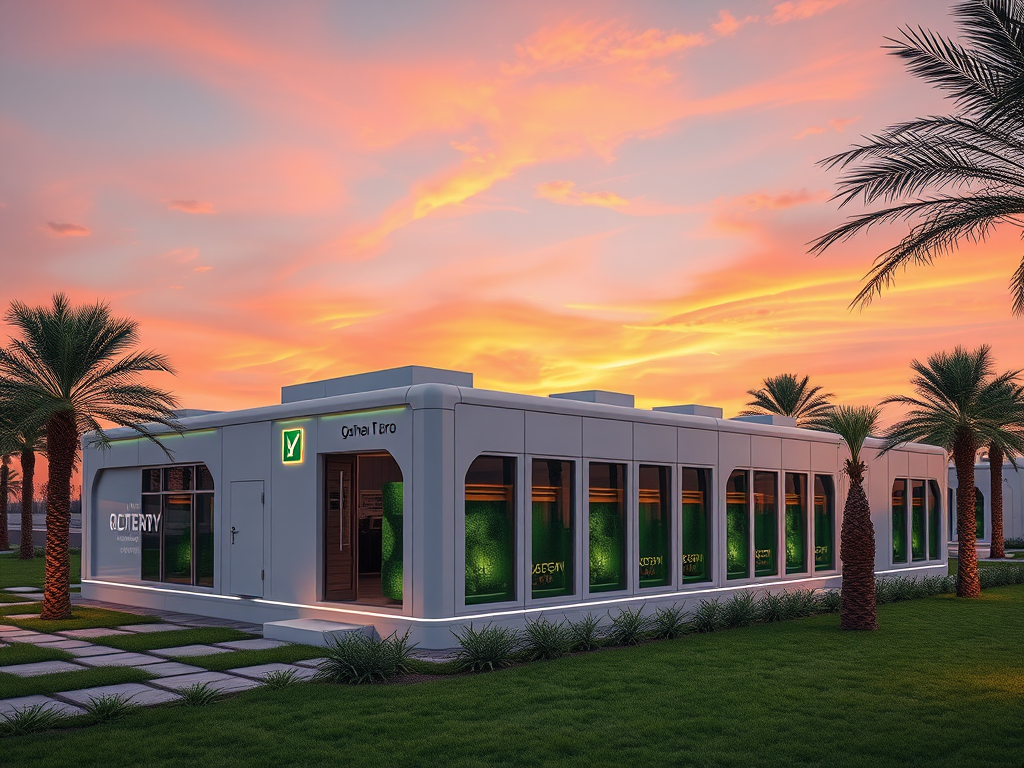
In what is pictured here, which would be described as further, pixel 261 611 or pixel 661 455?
pixel 661 455

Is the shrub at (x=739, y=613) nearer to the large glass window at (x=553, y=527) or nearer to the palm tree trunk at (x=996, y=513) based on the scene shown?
the large glass window at (x=553, y=527)

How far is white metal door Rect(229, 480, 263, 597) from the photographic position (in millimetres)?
17688

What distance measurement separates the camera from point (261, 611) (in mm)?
17438

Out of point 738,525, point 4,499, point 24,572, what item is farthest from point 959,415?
point 4,499

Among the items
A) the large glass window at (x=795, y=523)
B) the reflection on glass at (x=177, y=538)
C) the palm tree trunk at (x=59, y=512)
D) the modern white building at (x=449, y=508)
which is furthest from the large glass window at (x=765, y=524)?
the palm tree trunk at (x=59, y=512)

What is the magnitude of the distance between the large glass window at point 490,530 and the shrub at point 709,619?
11.9 feet

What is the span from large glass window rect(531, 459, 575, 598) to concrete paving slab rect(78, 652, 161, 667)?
6.05m

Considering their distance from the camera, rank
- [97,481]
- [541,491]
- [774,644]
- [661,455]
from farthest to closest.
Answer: [97,481] → [661,455] → [541,491] → [774,644]

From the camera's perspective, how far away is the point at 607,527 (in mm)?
17344

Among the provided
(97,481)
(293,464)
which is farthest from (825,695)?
(97,481)

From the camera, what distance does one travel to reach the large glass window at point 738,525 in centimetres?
2028

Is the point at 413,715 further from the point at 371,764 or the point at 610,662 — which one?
the point at 610,662

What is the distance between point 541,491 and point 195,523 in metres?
7.95

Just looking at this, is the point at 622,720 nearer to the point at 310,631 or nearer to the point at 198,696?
the point at 198,696
